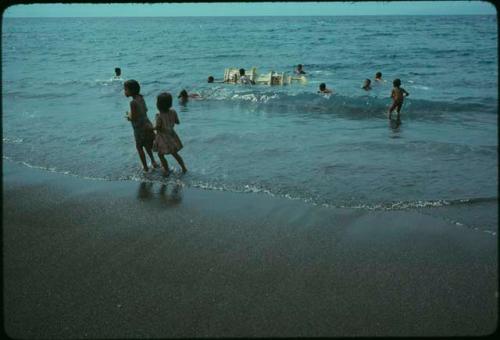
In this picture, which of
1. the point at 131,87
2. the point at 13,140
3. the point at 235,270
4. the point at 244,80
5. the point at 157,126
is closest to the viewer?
the point at 235,270

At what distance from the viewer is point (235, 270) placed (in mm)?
3646

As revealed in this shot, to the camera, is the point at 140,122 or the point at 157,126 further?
the point at 140,122

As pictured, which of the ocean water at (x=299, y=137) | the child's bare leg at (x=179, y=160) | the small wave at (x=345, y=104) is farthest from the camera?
the small wave at (x=345, y=104)

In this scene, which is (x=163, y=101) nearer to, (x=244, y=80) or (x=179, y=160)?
(x=179, y=160)

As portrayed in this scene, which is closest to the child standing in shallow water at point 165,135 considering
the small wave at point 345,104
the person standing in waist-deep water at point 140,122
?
the person standing in waist-deep water at point 140,122

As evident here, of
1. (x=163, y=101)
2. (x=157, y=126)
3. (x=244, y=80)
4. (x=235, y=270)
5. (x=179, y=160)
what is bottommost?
(x=235, y=270)

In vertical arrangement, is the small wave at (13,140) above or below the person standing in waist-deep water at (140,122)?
below

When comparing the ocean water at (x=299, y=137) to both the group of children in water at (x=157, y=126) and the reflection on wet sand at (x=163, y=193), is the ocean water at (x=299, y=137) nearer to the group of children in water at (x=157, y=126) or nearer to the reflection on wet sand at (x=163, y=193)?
the reflection on wet sand at (x=163, y=193)

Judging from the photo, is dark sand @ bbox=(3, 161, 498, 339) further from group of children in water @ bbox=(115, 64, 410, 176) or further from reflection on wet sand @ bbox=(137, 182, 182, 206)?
group of children in water @ bbox=(115, 64, 410, 176)

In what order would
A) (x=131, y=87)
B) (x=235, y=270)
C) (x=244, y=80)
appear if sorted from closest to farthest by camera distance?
1. (x=235, y=270)
2. (x=131, y=87)
3. (x=244, y=80)

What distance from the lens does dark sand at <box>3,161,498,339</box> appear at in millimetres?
2969

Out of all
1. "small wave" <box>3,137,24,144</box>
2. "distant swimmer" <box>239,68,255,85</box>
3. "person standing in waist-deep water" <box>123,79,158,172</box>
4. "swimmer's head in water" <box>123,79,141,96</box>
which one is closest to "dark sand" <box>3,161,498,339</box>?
"person standing in waist-deep water" <box>123,79,158,172</box>

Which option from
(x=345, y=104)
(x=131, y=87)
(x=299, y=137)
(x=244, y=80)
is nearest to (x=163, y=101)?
(x=131, y=87)

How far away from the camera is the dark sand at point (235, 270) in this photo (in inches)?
117
